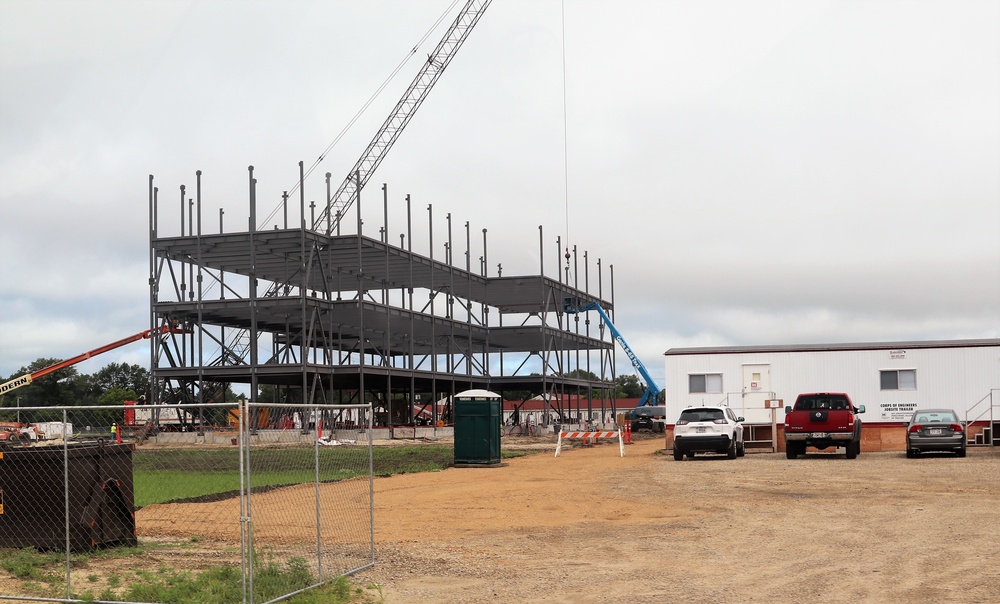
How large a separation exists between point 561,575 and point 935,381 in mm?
28160

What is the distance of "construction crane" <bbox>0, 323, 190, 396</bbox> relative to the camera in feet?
183

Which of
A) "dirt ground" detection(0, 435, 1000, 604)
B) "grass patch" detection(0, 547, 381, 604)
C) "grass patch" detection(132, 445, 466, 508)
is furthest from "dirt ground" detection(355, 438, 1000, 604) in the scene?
"grass patch" detection(132, 445, 466, 508)

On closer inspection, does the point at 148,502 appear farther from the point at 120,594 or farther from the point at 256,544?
the point at 120,594

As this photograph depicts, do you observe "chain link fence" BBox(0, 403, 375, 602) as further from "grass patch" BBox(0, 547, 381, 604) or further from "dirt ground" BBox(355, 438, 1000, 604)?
"dirt ground" BBox(355, 438, 1000, 604)

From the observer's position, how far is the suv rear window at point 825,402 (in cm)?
3091

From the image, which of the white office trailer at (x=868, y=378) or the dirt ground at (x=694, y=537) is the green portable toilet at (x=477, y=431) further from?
the white office trailer at (x=868, y=378)

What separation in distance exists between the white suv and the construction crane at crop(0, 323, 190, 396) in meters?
32.3

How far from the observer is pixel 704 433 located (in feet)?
104

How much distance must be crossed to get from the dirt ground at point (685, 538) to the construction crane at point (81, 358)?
3356 centimetres

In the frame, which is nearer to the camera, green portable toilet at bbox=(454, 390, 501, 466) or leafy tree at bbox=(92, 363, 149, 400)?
green portable toilet at bbox=(454, 390, 501, 466)

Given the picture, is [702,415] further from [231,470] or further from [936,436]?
[231,470]

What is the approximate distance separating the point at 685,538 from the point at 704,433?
696 inches

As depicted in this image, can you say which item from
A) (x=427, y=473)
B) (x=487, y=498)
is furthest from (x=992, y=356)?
(x=487, y=498)

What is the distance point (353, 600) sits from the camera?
10164mm
